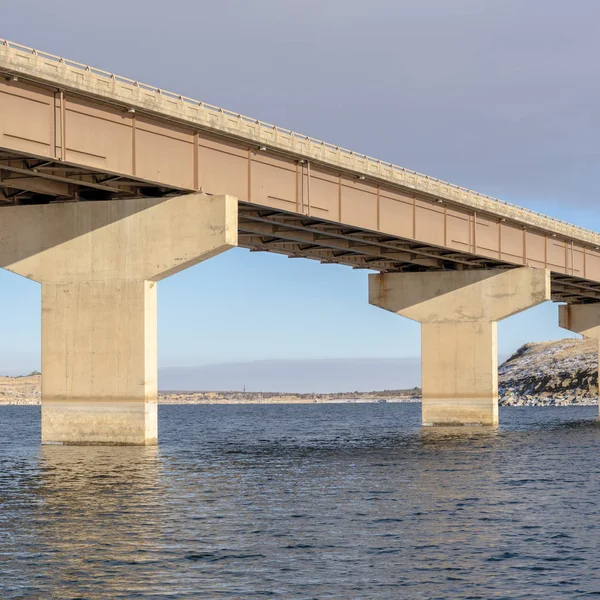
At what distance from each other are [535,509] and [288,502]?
6166mm

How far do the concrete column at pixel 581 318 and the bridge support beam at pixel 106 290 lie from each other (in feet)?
204

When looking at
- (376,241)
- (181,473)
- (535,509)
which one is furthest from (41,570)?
(376,241)

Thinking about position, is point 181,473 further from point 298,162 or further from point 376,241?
point 376,241

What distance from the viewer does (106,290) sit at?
46.0 meters

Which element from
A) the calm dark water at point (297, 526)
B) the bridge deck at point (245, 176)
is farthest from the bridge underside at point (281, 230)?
the calm dark water at point (297, 526)

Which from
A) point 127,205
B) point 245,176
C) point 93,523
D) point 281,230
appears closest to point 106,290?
point 127,205

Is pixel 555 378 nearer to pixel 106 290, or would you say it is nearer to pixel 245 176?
pixel 245 176

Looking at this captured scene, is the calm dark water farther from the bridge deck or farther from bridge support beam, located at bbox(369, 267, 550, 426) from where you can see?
bridge support beam, located at bbox(369, 267, 550, 426)

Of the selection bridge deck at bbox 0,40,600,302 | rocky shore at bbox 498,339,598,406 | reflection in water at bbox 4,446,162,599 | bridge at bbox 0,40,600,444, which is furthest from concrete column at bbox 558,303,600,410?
reflection in water at bbox 4,446,162,599

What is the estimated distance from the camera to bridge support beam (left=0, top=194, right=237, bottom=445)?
45.3 m

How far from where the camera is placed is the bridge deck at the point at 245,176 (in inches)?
1547

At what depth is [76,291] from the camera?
46531 millimetres

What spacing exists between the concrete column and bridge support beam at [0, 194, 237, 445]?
62240 mm

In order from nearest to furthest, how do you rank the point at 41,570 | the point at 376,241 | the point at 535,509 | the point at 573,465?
the point at 41,570 → the point at 535,509 → the point at 573,465 → the point at 376,241
